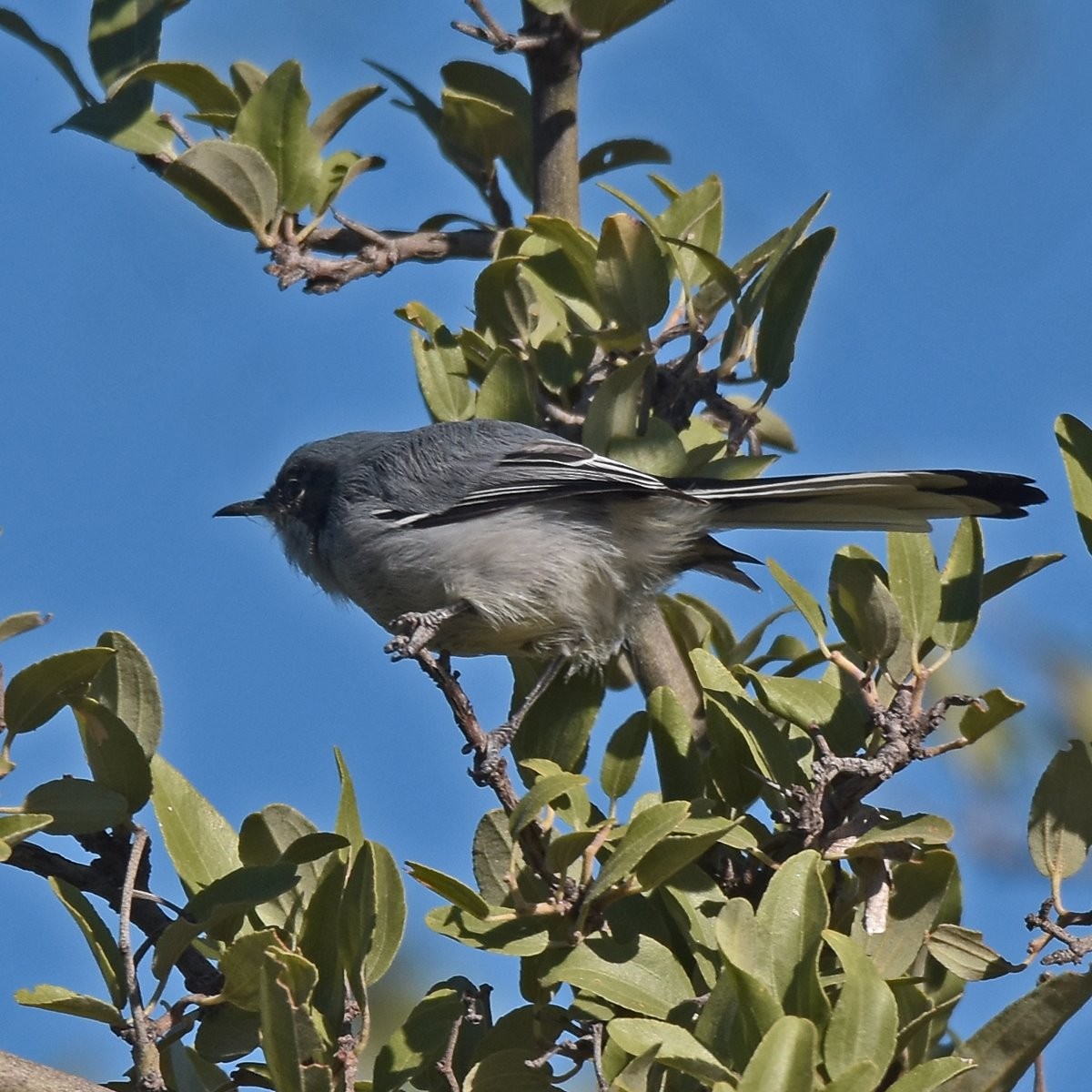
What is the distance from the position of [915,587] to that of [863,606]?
4.5 inches

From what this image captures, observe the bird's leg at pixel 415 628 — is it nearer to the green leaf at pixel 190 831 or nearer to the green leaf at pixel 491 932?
the green leaf at pixel 190 831

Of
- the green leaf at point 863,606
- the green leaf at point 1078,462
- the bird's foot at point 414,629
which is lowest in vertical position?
the green leaf at point 863,606

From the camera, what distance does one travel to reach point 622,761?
2793 millimetres

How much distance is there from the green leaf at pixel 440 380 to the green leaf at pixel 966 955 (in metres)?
1.62

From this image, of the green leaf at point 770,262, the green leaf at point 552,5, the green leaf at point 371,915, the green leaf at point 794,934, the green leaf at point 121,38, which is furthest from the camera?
the green leaf at point 121,38

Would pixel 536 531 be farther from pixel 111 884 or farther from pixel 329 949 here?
pixel 329 949

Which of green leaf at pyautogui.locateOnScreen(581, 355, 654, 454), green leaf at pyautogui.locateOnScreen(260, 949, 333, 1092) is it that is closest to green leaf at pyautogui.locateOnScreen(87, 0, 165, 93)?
green leaf at pyautogui.locateOnScreen(581, 355, 654, 454)

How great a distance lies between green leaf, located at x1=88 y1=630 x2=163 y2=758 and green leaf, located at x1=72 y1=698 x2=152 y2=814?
62 mm

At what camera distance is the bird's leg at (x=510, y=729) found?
2646mm

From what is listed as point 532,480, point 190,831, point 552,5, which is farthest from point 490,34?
point 190,831

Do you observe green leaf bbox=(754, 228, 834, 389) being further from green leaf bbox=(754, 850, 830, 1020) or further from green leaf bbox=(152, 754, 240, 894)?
green leaf bbox=(152, 754, 240, 894)

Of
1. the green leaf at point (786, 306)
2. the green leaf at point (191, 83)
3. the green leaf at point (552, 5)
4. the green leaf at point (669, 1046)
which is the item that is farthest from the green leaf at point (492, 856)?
the green leaf at point (191, 83)

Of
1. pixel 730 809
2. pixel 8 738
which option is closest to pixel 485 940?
pixel 730 809

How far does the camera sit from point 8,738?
2549mm
